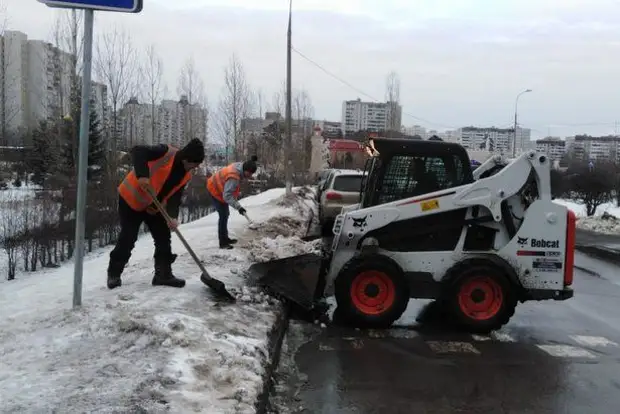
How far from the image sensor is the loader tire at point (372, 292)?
6676mm

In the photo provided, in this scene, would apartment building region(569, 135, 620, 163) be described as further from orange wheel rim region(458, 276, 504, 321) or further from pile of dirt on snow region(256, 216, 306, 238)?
orange wheel rim region(458, 276, 504, 321)

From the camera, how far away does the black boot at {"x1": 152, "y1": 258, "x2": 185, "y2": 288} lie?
260 inches

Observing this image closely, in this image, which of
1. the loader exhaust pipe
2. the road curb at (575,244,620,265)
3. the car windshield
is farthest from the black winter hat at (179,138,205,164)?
the road curb at (575,244,620,265)

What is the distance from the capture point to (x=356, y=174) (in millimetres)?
15344

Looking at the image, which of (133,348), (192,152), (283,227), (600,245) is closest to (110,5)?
(192,152)

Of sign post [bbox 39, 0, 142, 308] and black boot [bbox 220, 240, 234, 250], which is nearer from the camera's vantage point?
sign post [bbox 39, 0, 142, 308]

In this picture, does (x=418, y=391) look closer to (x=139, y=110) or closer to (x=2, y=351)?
(x=2, y=351)

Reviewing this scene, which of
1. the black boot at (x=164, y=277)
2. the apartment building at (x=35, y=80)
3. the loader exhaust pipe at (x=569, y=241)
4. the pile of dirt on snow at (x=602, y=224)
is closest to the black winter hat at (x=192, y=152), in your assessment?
the black boot at (x=164, y=277)

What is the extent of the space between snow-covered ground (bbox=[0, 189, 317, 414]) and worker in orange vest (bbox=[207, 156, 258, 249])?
9.64 ft

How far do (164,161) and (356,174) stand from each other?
936 centimetres

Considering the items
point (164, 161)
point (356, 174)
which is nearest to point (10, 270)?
point (356, 174)

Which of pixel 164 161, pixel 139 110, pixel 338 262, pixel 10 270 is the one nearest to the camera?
pixel 164 161

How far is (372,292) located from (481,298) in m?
1.27

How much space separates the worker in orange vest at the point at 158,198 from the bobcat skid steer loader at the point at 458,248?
4.90 feet
